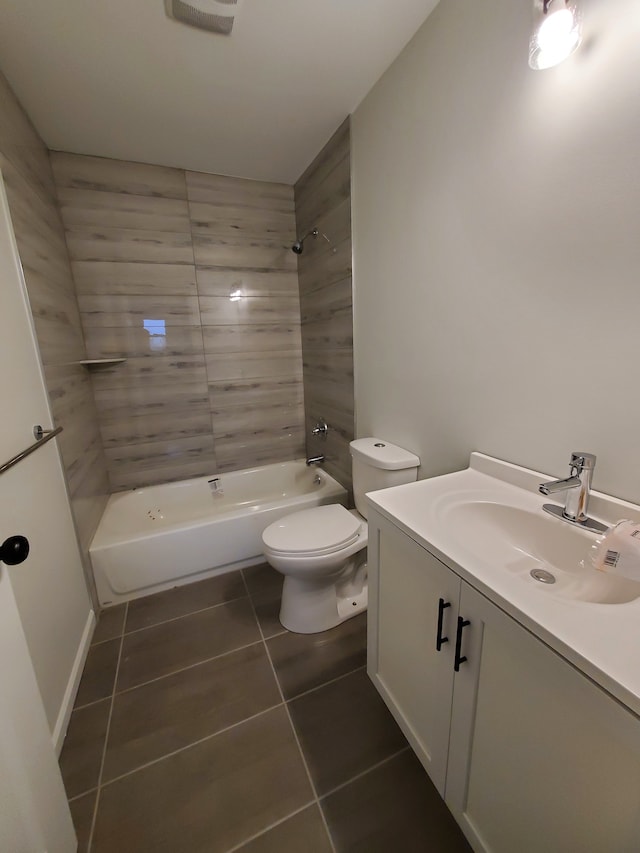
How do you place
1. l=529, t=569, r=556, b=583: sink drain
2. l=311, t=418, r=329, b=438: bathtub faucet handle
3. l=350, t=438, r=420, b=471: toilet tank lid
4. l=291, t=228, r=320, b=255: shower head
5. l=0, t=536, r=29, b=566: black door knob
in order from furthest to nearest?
l=311, t=418, r=329, b=438: bathtub faucet handle → l=291, t=228, r=320, b=255: shower head → l=350, t=438, r=420, b=471: toilet tank lid → l=529, t=569, r=556, b=583: sink drain → l=0, t=536, r=29, b=566: black door knob

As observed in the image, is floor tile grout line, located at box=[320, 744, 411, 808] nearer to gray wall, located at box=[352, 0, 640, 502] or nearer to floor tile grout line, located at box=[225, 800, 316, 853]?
floor tile grout line, located at box=[225, 800, 316, 853]

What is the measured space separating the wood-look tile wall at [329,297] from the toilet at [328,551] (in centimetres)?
55

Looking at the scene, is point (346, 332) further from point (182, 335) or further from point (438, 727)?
point (438, 727)

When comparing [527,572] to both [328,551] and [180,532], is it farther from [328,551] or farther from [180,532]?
[180,532]

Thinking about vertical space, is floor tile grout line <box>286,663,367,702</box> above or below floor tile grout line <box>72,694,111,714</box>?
above

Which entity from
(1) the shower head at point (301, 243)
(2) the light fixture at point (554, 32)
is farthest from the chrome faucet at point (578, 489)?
(1) the shower head at point (301, 243)

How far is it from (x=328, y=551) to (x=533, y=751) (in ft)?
2.96

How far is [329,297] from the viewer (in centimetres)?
217

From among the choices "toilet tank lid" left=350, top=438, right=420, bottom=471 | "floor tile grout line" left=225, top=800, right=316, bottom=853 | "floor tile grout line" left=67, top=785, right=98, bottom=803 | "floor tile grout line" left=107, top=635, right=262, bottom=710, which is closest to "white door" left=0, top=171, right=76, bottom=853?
"floor tile grout line" left=67, top=785, right=98, bottom=803

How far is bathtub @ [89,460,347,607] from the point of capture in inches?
70.8

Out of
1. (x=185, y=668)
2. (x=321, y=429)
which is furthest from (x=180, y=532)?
(x=321, y=429)

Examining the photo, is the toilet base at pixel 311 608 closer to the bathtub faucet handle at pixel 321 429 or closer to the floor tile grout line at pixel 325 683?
the floor tile grout line at pixel 325 683

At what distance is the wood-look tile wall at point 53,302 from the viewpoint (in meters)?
1.41

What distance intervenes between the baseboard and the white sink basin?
1.33 m
